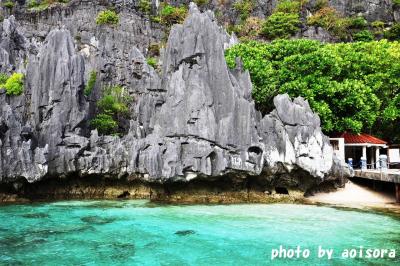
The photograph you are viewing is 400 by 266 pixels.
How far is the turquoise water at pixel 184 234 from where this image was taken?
12828mm

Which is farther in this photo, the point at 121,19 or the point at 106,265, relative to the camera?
the point at 121,19

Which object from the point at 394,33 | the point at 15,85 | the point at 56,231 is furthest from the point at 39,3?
the point at 56,231

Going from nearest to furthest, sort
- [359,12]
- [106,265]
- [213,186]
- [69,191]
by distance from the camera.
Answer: [106,265] < [213,186] < [69,191] < [359,12]

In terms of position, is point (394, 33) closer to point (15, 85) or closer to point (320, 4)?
point (320, 4)

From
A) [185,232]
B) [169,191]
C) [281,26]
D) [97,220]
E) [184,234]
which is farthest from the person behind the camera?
[281,26]

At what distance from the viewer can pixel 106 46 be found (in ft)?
151

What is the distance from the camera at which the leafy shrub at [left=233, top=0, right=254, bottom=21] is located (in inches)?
2479

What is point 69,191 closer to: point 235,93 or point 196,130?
point 196,130

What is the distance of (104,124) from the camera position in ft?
98.7

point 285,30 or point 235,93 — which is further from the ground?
point 285,30

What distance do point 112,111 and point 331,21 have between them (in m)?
39.5

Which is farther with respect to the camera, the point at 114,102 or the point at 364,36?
the point at 364,36

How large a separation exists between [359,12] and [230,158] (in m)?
47.9

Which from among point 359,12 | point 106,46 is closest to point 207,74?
point 106,46
